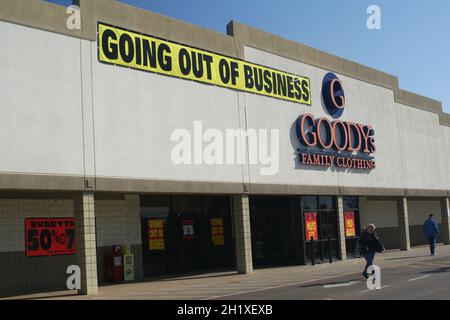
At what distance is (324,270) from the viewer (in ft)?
80.8

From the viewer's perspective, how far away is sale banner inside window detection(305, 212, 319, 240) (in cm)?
2852

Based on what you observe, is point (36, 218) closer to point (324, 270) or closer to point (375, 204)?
point (324, 270)

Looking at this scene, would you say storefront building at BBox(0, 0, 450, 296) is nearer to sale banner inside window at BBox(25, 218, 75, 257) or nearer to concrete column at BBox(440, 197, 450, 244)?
sale banner inside window at BBox(25, 218, 75, 257)

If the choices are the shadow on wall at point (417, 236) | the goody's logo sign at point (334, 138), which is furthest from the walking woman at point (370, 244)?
the shadow on wall at point (417, 236)

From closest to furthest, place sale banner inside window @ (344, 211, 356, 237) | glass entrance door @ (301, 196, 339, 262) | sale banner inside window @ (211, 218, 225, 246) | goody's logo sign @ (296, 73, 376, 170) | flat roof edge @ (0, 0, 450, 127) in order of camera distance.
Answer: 1. flat roof edge @ (0, 0, 450, 127)
2. sale banner inside window @ (211, 218, 225, 246)
3. goody's logo sign @ (296, 73, 376, 170)
4. glass entrance door @ (301, 196, 339, 262)
5. sale banner inside window @ (344, 211, 356, 237)

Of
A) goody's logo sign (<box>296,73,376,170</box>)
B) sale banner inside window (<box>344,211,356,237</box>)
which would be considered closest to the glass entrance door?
sale banner inside window (<box>344,211,356,237</box>)

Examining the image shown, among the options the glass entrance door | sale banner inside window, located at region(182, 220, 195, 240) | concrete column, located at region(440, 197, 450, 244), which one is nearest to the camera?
sale banner inside window, located at region(182, 220, 195, 240)

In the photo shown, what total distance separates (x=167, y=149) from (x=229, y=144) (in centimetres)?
333

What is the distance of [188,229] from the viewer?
26.6 metres

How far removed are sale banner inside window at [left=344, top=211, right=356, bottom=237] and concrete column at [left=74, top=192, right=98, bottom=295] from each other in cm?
1620

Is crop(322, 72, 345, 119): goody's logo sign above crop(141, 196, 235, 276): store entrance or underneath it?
above

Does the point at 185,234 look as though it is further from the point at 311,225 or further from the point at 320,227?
the point at 320,227

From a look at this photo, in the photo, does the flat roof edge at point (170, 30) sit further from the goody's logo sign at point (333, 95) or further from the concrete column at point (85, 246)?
the concrete column at point (85, 246)

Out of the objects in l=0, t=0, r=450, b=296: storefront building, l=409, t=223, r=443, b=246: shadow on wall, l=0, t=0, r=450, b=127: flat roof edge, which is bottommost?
l=409, t=223, r=443, b=246: shadow on wall
